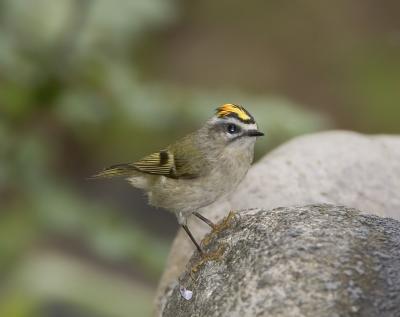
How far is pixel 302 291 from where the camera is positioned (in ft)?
14.3

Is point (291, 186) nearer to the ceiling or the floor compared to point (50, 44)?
nearer to the floor

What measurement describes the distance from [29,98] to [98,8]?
1.12 meters

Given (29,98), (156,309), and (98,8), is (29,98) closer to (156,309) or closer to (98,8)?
(98,8)

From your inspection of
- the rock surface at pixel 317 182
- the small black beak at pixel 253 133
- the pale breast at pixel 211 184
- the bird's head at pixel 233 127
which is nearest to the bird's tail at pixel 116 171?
the pale breast at pixel 211 184

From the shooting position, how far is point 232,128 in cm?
612

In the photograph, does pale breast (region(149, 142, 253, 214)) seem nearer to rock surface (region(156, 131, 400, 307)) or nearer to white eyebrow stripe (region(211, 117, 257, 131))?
white eyebrow stripe (region(211, 117, 257, 131))

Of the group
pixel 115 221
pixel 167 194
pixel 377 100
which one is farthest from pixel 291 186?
pixel 377 100

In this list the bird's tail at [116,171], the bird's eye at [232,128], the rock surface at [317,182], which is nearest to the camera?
the bird's eye at [232,128]

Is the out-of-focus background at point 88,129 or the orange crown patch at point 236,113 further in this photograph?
the out-of-focus background at point 88,129

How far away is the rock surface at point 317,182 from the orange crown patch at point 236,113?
0.91m

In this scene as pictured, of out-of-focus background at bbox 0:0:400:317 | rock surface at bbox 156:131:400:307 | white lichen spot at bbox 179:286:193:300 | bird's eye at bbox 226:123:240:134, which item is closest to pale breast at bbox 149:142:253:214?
bird's eye at bbox 226:123:240:134

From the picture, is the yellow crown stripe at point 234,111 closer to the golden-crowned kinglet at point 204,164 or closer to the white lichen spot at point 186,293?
the golden-crowned kinglet at point 204,164

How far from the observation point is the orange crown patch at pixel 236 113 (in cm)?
598

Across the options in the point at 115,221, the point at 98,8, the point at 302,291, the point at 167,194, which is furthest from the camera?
the point at 98,8
